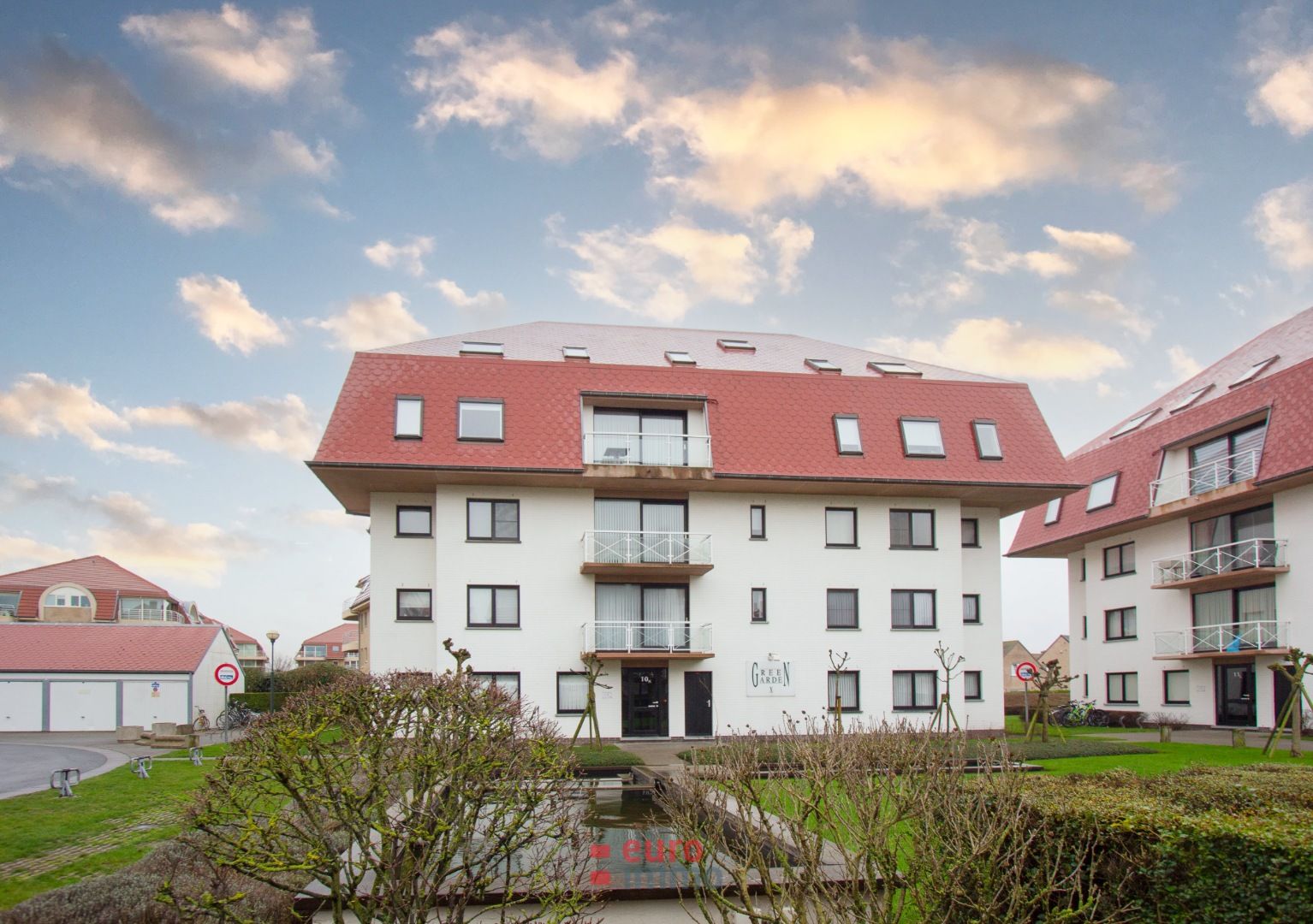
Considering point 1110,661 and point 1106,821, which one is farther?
point 1110,661

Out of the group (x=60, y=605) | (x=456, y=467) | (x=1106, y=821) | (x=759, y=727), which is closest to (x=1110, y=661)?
(x=759, y=727)

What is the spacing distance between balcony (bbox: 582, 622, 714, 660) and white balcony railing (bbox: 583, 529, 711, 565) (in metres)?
1.52

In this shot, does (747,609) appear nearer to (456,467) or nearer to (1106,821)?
(456,467)

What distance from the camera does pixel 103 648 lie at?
1635 inches

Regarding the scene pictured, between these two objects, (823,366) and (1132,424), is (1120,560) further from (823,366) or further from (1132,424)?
Answer: (823,366)

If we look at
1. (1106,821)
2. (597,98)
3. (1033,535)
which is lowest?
(1106,821)

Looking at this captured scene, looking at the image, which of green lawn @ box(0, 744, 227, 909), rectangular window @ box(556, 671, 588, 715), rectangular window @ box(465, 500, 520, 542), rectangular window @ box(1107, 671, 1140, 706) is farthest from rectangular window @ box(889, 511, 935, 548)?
green lawn @ box(0, 744, 227, 909)

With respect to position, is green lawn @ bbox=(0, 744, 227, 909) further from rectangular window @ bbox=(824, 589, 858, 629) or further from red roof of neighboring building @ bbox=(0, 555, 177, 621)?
red roof of neighboring building @ bbox=(0, 555, 177, 621)

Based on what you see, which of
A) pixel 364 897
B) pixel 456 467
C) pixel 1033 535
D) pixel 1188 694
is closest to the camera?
pixel 364 897

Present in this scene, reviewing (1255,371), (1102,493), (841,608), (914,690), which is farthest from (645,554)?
(1255,371)

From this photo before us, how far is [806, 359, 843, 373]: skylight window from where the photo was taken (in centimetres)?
3114

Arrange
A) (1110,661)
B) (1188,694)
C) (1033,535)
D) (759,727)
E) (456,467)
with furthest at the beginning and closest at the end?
1. (1033,535)
2. (1110,661)
3. (1188,694)
4. (759,727)
5. (456,467)

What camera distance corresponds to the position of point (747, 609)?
88.0 feet

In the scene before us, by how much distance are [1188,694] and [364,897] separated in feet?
95.4
